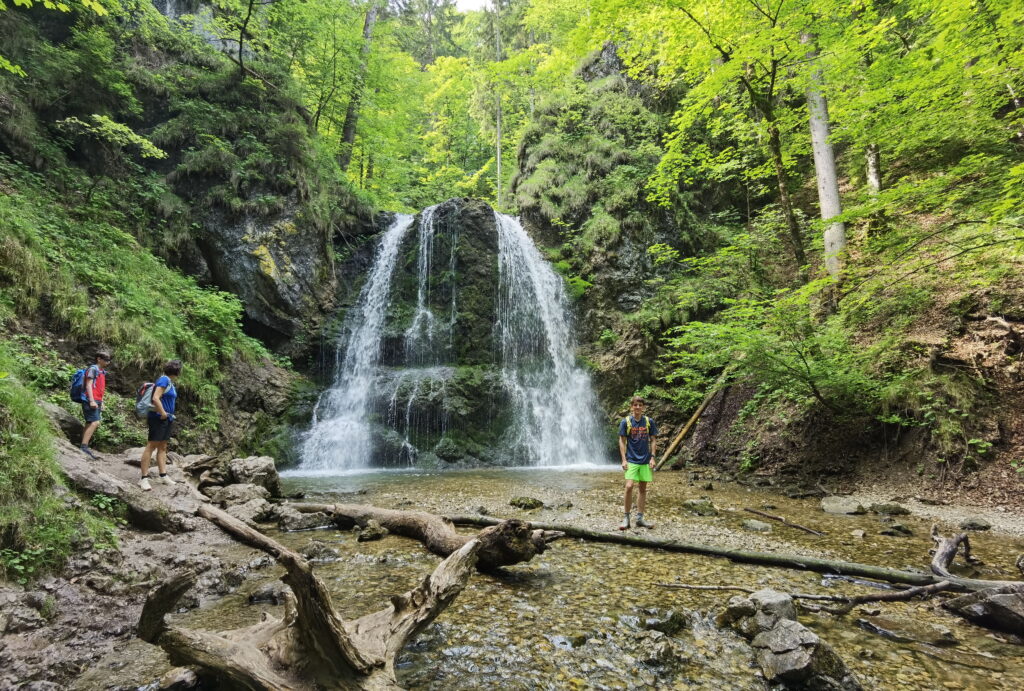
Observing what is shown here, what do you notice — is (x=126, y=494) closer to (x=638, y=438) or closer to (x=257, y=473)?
(x=257, y=473)

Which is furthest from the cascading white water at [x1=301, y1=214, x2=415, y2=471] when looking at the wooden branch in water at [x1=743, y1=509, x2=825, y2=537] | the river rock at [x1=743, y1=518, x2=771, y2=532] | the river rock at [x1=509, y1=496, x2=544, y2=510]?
the river rock at [x1=743, y1=518, x2=771, y2=532]

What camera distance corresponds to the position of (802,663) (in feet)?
7.79

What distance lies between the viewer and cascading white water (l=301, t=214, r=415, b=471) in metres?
12.8

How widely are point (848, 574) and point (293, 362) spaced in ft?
48.9

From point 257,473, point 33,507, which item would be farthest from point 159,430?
point 33,507

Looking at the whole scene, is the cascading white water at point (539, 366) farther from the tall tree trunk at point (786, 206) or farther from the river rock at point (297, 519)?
the river rock at point (297, 519)

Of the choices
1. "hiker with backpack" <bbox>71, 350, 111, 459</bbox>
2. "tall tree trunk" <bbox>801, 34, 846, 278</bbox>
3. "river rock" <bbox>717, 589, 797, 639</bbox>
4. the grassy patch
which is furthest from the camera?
"tall tree trunk" <bbox>801, 34, 846, 278</bbox>

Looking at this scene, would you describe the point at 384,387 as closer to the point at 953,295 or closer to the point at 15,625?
the point at 15,625

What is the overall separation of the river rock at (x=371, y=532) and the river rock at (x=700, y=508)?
426cm

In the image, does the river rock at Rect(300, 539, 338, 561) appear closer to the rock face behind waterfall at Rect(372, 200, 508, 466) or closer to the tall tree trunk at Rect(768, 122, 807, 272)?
the rock face behind waterfall at Rect(372, 200, 508, 466)

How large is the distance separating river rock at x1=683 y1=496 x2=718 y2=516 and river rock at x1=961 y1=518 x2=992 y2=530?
105 inches

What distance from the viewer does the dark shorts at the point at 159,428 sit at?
5.67 m

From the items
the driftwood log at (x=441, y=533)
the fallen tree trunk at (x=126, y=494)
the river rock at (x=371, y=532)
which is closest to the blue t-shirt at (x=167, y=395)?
the fallen tree trunk at (x=126, y=494)

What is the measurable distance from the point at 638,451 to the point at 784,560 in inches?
78.4
